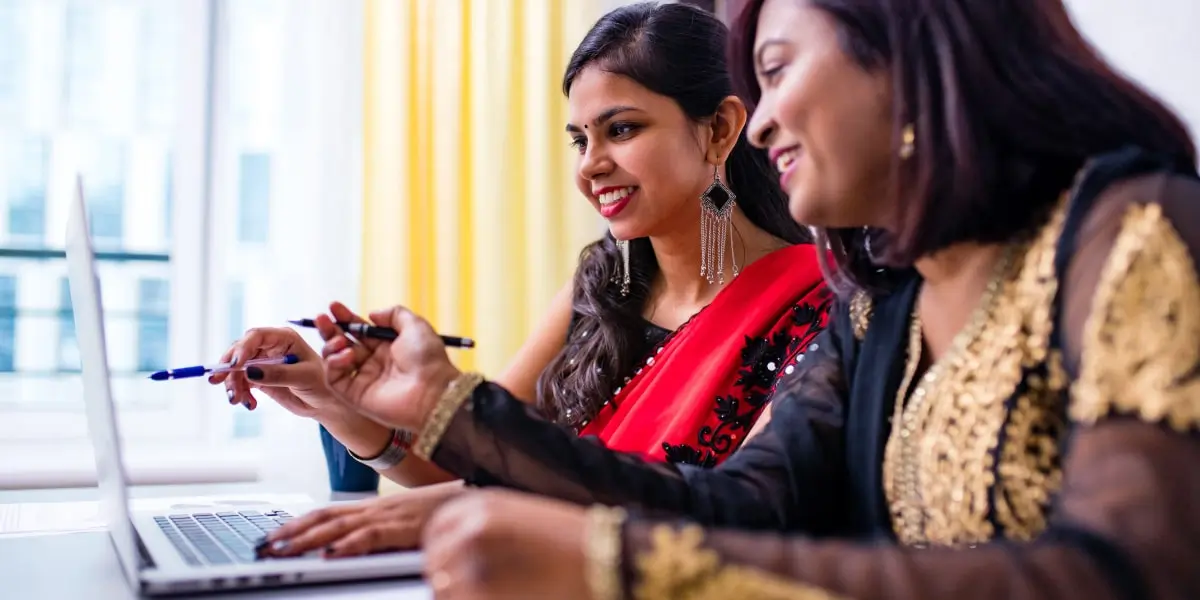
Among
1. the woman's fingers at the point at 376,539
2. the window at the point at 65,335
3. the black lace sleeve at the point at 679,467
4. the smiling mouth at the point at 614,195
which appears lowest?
the window at the point at 65,335

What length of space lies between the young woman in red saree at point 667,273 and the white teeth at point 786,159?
0.47m

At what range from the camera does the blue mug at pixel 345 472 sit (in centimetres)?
149

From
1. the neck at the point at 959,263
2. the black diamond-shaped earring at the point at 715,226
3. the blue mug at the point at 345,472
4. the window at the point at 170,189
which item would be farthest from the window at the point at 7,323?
the neck at the point at 959,263

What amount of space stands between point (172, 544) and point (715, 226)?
904mm

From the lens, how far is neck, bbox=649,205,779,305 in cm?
150

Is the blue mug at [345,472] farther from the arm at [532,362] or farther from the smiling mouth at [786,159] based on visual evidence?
the smiling mouth at [786,159]

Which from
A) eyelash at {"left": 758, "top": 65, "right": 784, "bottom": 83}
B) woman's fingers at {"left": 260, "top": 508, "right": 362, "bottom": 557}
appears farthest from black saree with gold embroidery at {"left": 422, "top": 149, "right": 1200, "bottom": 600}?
eyelash at {"left": 758, "top": 65, "right": 784, "bottom": 83}

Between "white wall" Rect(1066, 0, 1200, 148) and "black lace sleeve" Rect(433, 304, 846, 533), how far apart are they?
66cm

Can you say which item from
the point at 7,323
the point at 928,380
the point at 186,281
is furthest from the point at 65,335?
the point at 928,380

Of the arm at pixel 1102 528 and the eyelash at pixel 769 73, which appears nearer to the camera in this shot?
the arm at pixel 1102 528

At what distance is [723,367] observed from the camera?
131 cm

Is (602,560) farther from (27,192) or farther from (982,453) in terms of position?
(27,192)

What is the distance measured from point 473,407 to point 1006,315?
0.44 m

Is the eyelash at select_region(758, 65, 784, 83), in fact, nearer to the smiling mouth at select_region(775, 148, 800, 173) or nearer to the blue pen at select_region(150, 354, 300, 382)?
the smiling mouth at select_region(775, 148, 800, 173)
